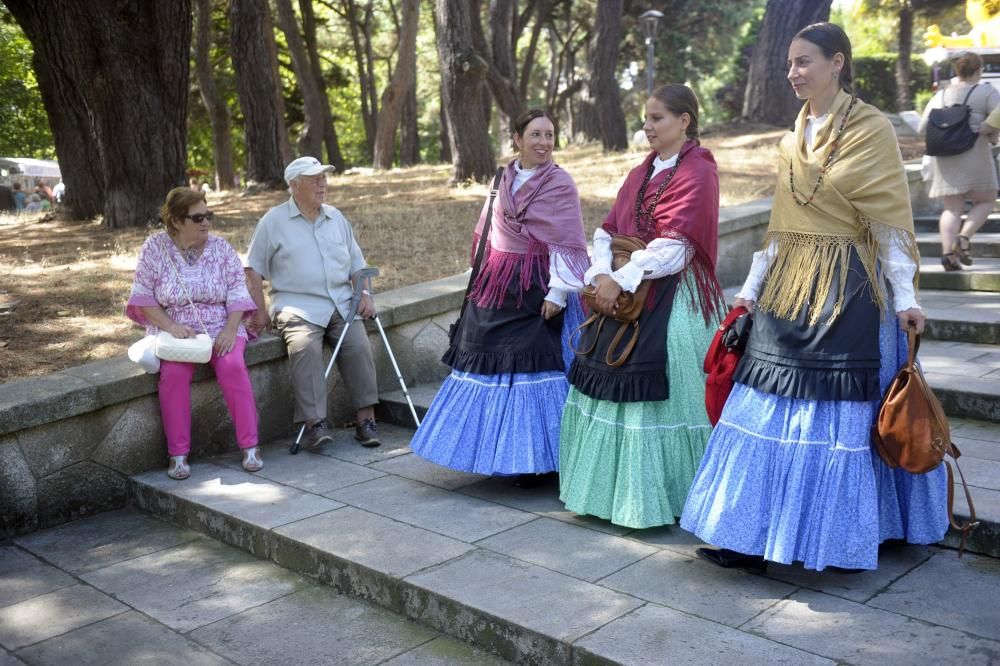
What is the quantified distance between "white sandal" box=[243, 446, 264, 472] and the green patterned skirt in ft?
6.84

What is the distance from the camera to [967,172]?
8133 millimetres

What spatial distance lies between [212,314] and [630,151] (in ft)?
39.7

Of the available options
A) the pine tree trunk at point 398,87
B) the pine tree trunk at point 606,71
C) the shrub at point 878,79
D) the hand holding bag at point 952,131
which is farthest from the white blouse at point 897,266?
the shrub at point 878,79

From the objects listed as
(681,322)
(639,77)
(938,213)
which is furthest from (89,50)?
(639,77)

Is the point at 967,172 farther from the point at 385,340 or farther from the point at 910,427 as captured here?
the point at 910,427

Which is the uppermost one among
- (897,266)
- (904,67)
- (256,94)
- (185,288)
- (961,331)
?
(904,67)

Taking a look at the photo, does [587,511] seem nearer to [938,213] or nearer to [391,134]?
[938,213]

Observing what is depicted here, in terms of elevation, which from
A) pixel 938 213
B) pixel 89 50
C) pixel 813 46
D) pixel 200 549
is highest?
pixel 89 50

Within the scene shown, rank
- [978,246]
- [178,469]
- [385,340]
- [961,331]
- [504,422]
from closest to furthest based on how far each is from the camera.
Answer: [504,422] → [178,469] → [385,340] → [961,331] → [978,246]

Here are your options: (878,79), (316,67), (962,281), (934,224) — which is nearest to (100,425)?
(962,281)

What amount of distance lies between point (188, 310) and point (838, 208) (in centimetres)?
354

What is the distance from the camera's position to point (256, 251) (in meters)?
6.24

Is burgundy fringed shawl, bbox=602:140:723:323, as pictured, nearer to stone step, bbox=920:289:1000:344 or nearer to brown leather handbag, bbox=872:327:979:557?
brown leather handbag, bbox=872:327:979:557

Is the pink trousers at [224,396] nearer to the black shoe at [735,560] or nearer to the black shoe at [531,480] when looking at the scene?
the black shoe at [531,480]
